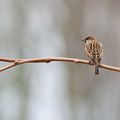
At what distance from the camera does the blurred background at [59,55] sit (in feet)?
25.6

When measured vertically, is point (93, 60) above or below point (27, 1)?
below

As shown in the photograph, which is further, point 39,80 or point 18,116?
point 39,80

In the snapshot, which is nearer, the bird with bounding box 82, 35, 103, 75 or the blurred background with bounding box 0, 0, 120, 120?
the bird with bounding box 82, 35, 103, 75

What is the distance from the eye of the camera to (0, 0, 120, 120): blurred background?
7809mm

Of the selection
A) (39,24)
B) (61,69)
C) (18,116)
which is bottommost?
(18,116)

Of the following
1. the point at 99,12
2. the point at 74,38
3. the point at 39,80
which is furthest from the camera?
the point at 39,80

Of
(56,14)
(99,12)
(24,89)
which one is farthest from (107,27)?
(24,89)

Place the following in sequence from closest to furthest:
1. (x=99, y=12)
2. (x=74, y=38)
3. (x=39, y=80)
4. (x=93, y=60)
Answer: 1. (x=93, y=60)
2. (x=74, y=38)
3. (x=99, y=12)
4. (x=39, y=80)

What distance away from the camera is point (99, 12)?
8.52 m

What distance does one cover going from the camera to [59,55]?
8492mm

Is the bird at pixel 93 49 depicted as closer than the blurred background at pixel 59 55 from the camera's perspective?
Yes

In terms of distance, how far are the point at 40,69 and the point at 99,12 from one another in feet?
4.46

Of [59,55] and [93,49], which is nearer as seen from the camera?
[93,49]

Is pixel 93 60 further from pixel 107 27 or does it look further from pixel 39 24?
pixel 39 24
